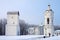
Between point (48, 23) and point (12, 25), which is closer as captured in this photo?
point (48, 23)

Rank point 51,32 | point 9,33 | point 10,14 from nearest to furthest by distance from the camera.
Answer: point 51,32
point 9,33
point 10,14

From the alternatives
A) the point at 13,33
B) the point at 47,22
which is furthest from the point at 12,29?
the point at 47,22

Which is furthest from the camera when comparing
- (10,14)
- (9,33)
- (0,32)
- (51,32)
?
(0,32)

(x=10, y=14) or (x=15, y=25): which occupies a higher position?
(x=10, y=14)

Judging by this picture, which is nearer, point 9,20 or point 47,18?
point 47,18

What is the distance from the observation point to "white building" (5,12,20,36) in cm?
2987

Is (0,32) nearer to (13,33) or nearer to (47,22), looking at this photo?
(13,33)

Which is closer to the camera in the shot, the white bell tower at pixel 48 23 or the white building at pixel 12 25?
the white bell tower at pixel 48 23

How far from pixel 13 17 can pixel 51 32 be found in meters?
8.07

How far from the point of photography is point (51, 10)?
2767 centimetres

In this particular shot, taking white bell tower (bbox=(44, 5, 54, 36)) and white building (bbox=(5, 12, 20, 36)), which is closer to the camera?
white bell tower (bbox=(44, 5, 54, 36))

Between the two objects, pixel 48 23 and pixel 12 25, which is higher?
pixel 48 23

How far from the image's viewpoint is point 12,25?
30641mm

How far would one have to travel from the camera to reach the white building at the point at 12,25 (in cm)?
2987
